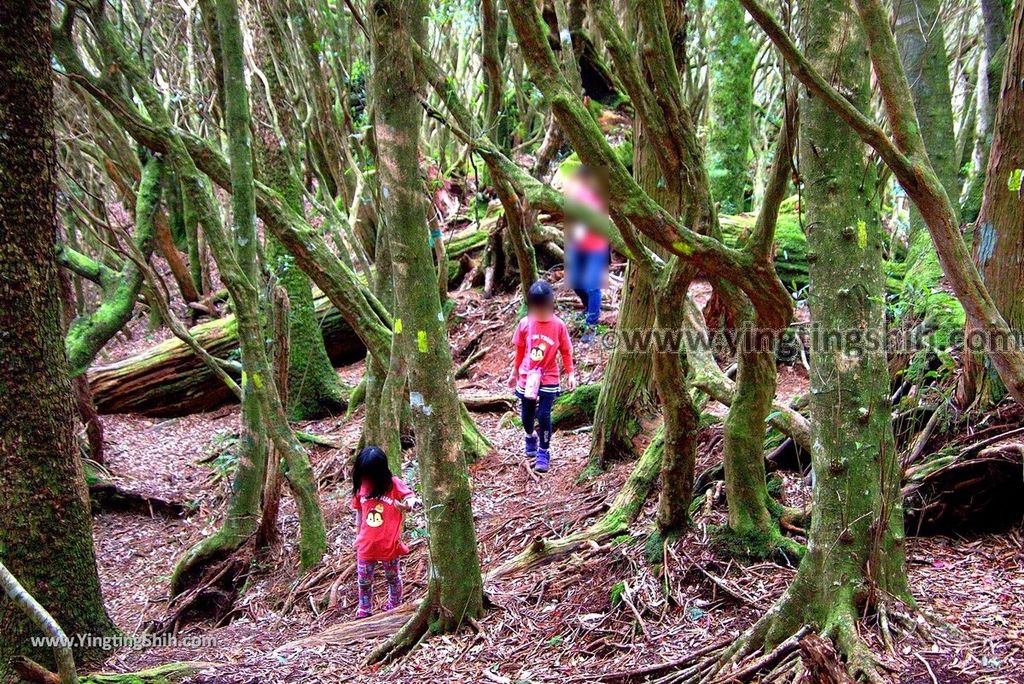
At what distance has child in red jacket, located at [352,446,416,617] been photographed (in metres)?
5.45

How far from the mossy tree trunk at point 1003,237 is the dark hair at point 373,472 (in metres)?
4.01

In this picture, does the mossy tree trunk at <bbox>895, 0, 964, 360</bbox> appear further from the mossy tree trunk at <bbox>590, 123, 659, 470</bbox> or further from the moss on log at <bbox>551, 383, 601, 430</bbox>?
the moss on log at <bbox>551, 383, 601, 430</bbox>

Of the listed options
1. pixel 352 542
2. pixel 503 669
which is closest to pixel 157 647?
pixel 352 542

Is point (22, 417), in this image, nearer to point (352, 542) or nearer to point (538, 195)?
point (538, 195)

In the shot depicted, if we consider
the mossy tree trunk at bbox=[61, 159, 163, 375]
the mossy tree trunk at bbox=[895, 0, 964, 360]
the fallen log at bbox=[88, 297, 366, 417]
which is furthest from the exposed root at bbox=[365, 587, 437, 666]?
the fallen log at bbox=[88, 297, 366, 417]

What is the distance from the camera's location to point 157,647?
5.11 metres

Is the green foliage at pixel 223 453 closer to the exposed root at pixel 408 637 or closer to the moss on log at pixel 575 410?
the moss on log at pixel 575 410

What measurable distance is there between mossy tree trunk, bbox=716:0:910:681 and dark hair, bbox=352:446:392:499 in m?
2.98

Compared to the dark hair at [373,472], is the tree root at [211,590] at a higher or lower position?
lower

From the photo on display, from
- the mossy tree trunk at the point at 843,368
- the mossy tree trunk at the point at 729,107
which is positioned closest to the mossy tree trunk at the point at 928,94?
the mossy tree trunk at the point at 729,107

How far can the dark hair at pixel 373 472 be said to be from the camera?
5.35 meters

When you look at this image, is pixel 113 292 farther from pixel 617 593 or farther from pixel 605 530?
pixel 617 593

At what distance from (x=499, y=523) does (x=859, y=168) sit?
4.43 meters

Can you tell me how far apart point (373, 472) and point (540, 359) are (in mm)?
2114
